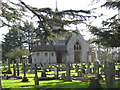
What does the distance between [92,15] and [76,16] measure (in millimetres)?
856

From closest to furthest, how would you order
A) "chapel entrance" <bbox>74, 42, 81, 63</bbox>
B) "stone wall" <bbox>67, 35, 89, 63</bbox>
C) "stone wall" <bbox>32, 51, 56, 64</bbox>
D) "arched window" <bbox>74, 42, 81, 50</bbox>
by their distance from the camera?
"stone wall" <bbox>67, 35, 89, 63</bbox> < "stone wall" <bbox>32, 51, 56, 64</bbox> < "chapel entrance" <bbox>74, 42, 81, 63</bbox> < "arched window" <bbox>74, 42, 81, 50</bbox>

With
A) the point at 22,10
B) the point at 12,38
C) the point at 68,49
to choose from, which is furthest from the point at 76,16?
the point at 12,38

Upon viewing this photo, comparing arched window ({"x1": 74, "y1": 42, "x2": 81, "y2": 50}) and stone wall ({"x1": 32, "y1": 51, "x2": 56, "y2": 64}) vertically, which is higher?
arched window ({"x1": 74, "y1": 42, "x2": 81, "y2": 50})

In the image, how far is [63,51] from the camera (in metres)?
39.2

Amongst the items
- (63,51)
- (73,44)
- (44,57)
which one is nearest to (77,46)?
(73,44)

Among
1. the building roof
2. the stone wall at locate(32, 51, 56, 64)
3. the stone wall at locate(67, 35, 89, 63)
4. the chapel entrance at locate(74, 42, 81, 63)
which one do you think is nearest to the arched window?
the chapel entrance at locate(74, 42, 81, 63)

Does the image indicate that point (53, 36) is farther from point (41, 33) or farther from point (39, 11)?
point (39, 11)

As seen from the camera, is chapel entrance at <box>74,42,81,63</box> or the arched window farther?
Result: the arched window

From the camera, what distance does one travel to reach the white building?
39.2 meters

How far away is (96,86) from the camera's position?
28.4 ft

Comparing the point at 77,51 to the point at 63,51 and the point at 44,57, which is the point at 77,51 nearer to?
the point at 63,51

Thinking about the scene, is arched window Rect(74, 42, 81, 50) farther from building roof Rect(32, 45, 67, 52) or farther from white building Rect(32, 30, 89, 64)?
building roof Rect(32, 45, 67, 52)

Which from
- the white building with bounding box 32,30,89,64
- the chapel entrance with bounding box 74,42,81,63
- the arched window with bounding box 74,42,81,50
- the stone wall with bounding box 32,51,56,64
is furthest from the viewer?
the arched window with bounding box 74,42,81,50

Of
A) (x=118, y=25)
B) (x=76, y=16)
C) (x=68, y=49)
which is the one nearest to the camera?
(x=76, y=16)
